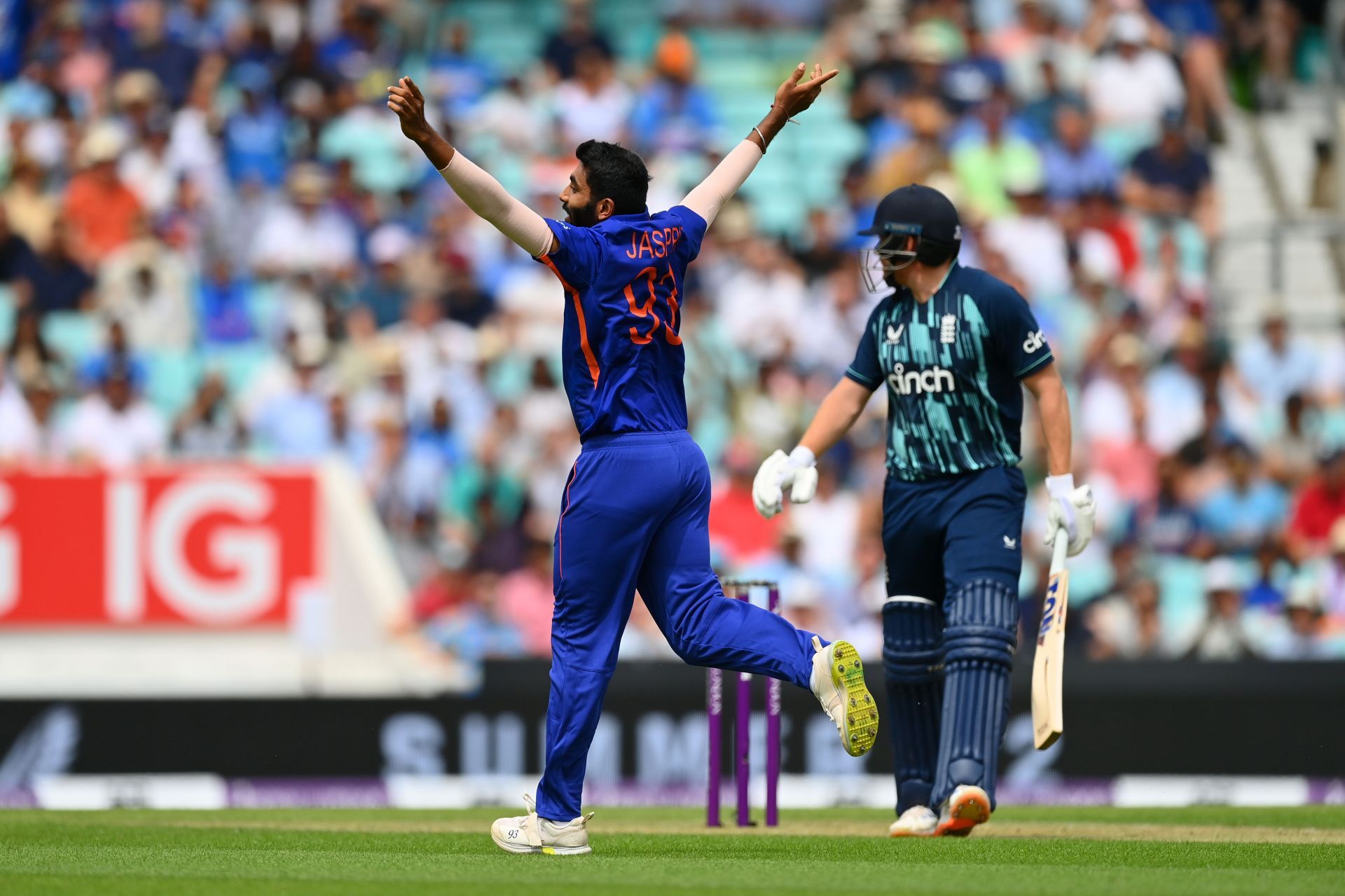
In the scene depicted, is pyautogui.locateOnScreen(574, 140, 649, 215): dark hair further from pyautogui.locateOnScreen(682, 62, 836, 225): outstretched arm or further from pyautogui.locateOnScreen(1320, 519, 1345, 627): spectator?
pyautogui.locateOnScreen(1320, 519, 1345, 627): spectator

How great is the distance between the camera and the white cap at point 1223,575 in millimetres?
12305

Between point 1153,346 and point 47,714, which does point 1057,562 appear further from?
point 1153,346

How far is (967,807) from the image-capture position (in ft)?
22.8

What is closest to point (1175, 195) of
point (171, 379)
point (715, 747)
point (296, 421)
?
point (296, 421)

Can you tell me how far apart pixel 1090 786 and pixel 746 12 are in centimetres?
1090

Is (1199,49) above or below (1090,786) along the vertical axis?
above

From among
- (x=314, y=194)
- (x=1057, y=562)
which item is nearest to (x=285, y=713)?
(x=1057, y=562)

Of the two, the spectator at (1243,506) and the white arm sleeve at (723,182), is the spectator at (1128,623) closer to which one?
the spectator at (1243,506)

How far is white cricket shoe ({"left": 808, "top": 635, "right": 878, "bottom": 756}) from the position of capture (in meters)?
6.50

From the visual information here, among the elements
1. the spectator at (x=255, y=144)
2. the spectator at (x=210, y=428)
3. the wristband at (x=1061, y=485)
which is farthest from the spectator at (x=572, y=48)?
the wristband at (x=1061, y=485)

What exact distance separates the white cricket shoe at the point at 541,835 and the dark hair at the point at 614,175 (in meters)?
1.92

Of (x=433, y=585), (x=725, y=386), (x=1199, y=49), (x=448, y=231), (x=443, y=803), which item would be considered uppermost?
(x=1199, y=49)

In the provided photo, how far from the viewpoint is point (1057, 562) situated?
7457 millimetres

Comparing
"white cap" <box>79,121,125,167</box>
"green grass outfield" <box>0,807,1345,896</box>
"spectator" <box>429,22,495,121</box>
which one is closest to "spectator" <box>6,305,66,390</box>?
"white cap" <box>79,121,125,167</box>
